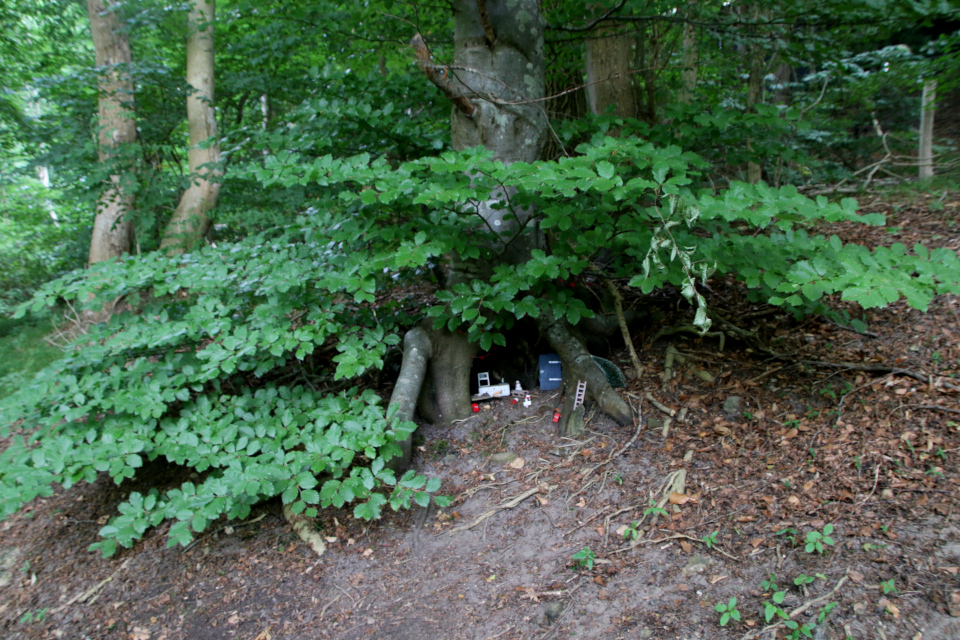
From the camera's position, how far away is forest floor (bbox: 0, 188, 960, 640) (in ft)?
7.52

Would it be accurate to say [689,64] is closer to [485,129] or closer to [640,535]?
[485,129]

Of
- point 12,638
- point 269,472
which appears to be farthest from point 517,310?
point 12,638

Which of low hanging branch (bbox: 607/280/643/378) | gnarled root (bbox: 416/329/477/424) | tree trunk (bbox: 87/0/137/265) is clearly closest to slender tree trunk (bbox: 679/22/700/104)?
low hanging branch (bbox: 607/280/643/378)

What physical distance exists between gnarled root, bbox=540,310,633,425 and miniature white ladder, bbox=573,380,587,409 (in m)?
0.04

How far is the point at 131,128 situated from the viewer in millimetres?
7078

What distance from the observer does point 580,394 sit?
382 centimetres

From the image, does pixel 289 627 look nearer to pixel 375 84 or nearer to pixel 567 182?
pixel 567 182

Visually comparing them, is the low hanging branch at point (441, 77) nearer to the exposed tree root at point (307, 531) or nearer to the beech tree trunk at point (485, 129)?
the beech tree trunk at point (485, 129)

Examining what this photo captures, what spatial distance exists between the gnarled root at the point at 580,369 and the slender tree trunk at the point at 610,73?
2.18 meters

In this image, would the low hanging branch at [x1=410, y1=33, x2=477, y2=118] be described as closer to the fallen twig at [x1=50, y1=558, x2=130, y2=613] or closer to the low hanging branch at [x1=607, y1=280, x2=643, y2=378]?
the low hanging branch at [x1=607, y1=280, x2=643, y2=378]

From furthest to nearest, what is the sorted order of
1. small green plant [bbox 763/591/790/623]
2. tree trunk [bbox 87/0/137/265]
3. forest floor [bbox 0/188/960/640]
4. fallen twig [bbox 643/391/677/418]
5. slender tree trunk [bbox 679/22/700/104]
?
tree trunk [bbox 87/0/137/265] < slender tree trunk [bbox 679/22/700/104] < fallen twig [bbox 643/391/677/418] < forest floor [bbox 0/188/960/640] < small green plant [bbox 763/591/790/623]

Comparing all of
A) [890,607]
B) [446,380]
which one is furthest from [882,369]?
[446,380]

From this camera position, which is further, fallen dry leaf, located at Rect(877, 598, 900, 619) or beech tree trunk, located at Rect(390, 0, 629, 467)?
beech tree trunk, located at Rect(390, 0, 629, 467)

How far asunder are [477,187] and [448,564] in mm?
2013
